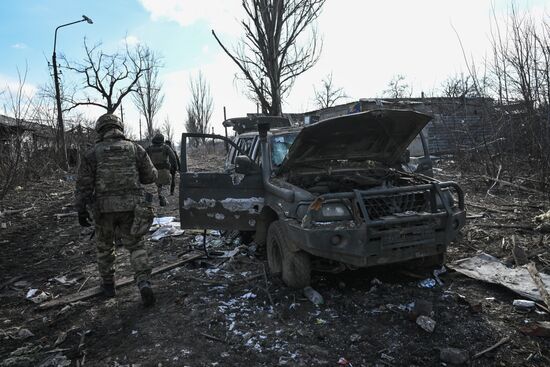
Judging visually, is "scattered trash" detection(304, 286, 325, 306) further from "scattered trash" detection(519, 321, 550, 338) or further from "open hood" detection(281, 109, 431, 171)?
"scattered trash" detection(519, 321, 550, 338)

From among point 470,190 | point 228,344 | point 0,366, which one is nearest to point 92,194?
point 0,366

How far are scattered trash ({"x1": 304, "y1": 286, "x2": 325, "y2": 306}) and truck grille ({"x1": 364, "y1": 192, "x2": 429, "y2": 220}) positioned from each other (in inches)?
35.2

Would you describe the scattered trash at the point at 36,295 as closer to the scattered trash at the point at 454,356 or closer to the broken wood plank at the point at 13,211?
the scattered trash at the point at 454,356

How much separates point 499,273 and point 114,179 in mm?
4034

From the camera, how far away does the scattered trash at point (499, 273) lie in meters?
3.52

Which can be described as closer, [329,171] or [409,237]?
[409,237]

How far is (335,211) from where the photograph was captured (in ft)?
11.7

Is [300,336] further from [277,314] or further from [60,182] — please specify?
[60,182]

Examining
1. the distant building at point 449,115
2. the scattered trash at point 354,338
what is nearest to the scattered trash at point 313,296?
the scattered trash at point 354,338

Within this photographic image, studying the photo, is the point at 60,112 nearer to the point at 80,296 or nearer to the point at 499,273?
the point at 80,296

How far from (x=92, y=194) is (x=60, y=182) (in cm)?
1177

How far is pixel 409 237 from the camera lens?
3.46 m

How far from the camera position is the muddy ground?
9.37ft

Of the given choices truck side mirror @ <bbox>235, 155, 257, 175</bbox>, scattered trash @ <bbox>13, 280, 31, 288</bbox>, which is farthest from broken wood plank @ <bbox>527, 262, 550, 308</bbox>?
scattered trash @ <bbox>13, 280, 31, 288</bbox>
